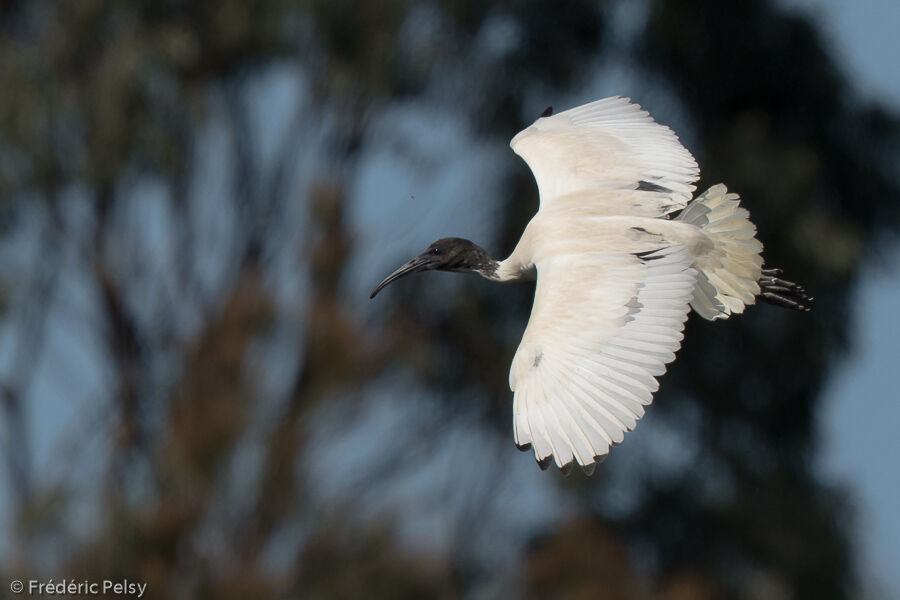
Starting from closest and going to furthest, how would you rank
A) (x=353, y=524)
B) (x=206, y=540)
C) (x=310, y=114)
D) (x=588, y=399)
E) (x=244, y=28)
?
1. (x=588, y=399)
2. (x=206, y=540)
3. (x=353, y=524)
4. (x=244, y=28)
5. (x=310, y=114)

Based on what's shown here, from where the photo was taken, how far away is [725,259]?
589 centimetres

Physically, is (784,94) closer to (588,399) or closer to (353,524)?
(353,524)

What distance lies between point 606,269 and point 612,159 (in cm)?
90

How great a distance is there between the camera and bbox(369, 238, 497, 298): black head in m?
6.29

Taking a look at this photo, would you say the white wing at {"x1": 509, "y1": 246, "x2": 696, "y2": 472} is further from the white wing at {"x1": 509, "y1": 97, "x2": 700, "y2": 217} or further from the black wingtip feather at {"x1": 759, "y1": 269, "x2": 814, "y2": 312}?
the black wingtip feather at {"x1": 759, "y1": 269, "x2": 814, "y2": 312}

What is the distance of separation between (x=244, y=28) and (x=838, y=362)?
5415 mm

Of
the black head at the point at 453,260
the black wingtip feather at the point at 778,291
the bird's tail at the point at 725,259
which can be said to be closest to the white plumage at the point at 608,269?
the bird's tail at the point at 725,259

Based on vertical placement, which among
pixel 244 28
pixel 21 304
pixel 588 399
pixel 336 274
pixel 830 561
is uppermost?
pixel 588 399

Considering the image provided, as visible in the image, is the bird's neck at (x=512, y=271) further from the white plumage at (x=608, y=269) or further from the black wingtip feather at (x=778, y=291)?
the black wingtip feather at (x=778, y=291)

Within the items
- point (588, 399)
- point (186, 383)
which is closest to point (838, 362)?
point (186, 383)

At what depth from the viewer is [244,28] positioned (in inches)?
551

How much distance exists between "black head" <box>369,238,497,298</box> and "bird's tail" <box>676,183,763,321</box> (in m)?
0.75

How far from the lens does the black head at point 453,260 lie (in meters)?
6.29

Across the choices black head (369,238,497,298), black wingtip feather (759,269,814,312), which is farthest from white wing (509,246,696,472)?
black wingtip feather (759,269,814,312)
